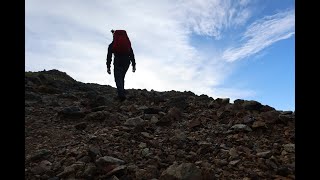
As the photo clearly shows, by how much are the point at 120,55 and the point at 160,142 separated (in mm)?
5903

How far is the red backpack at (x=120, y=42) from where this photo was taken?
44.8 feet

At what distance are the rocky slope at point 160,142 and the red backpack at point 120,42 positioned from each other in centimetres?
215

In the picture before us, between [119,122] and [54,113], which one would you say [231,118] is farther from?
[54,113]

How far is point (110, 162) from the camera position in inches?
287

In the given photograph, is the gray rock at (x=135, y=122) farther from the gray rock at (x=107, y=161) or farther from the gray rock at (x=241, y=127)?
the gray rock at (x=107, y=161)

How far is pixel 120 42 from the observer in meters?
13.6

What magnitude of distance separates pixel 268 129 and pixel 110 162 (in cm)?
442

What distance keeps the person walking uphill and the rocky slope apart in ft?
4.60

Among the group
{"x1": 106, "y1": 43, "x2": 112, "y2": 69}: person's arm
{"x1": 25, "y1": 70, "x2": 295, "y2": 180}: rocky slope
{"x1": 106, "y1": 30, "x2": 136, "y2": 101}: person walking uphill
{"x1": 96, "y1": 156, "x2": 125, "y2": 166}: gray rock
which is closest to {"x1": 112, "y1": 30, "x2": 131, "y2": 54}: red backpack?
{"x1": 106, "y1": 30, "x2": 136, "y2": 101}: person walking uphill

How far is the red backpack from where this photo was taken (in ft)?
44.8

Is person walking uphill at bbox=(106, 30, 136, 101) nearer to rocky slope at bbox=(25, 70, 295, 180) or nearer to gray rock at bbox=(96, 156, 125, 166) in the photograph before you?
rocky slope at bbox=(25, 70, 295, 180)
